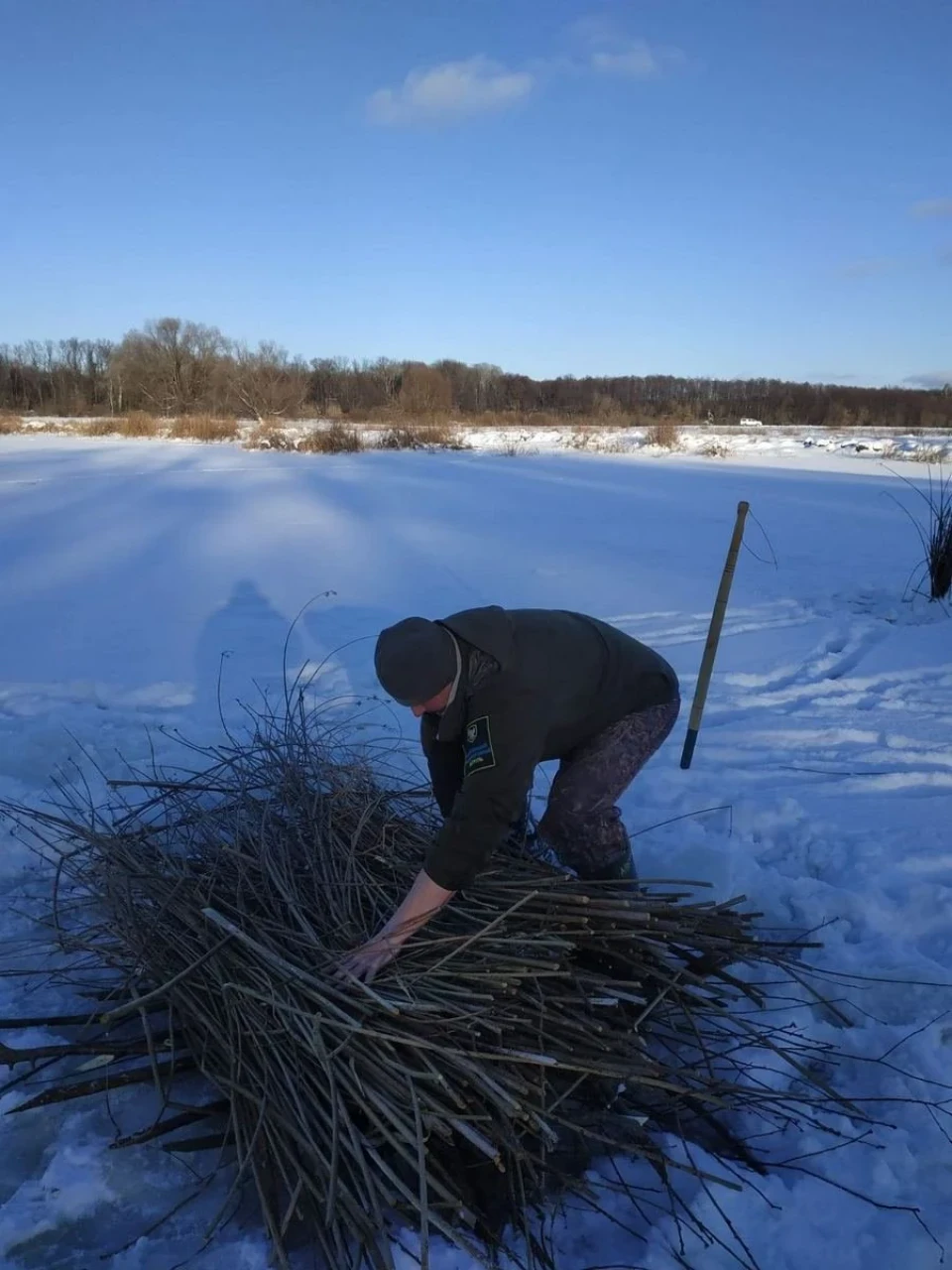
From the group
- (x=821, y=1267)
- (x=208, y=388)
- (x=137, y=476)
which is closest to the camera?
(x=821, y=1267)

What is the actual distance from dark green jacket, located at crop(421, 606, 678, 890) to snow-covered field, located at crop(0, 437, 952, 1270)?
86 cm

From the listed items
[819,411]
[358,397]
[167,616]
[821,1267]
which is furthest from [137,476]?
[819,411]

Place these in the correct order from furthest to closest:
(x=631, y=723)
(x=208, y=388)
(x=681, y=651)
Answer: (x=208, y=388), (x=681, y=651), (x=631, y=723)

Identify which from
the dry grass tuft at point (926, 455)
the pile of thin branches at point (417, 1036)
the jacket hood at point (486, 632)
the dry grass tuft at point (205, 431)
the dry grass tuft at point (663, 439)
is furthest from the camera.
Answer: the dry grass tuft at point (205, 431)

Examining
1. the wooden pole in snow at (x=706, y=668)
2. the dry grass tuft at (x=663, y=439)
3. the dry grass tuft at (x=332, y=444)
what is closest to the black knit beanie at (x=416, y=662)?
the wooden pole in snow at (x=706, y=668)

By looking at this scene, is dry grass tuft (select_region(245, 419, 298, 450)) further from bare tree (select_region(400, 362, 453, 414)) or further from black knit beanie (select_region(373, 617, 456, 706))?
black knit beanie (select_region(373, 617, 456, 706))

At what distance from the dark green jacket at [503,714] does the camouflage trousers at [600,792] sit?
0.10 m

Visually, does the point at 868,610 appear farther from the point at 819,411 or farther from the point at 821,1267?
the point at 819,411

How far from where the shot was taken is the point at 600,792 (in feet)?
8.33

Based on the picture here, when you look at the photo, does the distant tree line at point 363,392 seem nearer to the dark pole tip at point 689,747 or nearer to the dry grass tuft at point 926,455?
the dry grass tuft at point 926,455

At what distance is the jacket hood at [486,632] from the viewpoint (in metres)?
2.08

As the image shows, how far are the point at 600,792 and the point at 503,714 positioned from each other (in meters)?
0.62

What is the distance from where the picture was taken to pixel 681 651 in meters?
5.88

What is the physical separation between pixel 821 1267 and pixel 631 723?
133 cm
